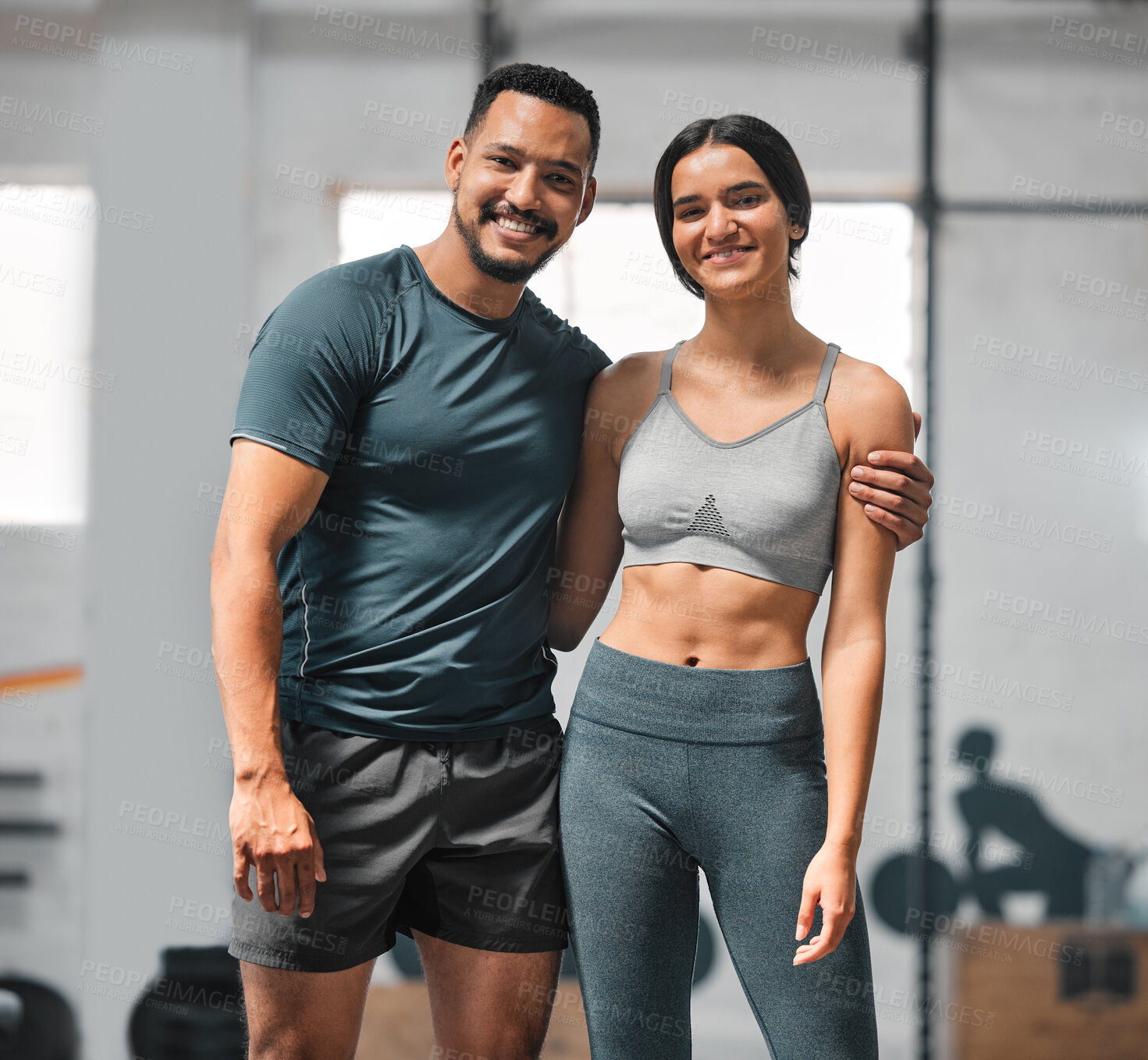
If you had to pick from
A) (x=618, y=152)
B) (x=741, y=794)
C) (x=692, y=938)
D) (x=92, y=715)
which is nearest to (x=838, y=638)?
(x=741, y=794)

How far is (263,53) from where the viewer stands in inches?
105

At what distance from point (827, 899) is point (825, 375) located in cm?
62

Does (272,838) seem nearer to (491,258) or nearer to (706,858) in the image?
(706,858)

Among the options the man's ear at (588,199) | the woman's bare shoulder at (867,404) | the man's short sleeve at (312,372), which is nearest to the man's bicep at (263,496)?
the man's short sleeve at (312,372)

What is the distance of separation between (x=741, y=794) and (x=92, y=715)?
2.02 m

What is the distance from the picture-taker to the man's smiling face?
1256 millimetres

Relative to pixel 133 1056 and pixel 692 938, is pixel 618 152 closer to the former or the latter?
pixel 692 938

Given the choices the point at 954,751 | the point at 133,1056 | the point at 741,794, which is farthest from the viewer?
the point at 954,751

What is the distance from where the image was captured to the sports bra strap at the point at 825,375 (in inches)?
48.0

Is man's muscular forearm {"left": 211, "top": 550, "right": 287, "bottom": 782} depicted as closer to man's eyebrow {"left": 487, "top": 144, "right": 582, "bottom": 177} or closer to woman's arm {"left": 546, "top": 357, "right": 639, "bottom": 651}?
woman's arm {"left": 546, "top": 357, "right": 639, "bottom": 651}

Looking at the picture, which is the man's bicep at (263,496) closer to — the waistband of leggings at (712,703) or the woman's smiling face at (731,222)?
the waistband of leggings at (712,703)

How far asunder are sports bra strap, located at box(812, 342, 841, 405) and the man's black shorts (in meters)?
0.56

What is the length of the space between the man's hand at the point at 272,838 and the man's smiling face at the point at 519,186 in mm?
680

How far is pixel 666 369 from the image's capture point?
4.28 feet
